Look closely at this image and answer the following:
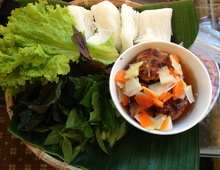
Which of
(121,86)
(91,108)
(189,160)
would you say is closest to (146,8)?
(121,86)

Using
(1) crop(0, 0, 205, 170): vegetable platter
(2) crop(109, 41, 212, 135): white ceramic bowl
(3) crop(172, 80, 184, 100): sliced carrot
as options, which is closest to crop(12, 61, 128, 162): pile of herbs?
(1) crop(0, 0, 205, 170): vegetable platter

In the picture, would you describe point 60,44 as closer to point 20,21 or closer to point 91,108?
point 20,21

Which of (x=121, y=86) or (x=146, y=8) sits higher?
(x=146, y=8)

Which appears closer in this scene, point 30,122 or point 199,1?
point 30,122

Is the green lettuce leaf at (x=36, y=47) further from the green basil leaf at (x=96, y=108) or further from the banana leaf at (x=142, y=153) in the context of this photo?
the banana leaf at (x=142, y=153)

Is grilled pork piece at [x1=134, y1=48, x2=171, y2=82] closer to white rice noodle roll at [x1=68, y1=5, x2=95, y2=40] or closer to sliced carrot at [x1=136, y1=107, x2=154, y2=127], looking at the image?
sliced carrot at [x1=136, y1=107, x2=154, y2=127]

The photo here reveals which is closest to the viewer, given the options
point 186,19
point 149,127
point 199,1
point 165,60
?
point 149,127

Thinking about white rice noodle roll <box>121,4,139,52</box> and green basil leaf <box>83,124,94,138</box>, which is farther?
white rice noodle roll <box>121,4,139,52</box>
